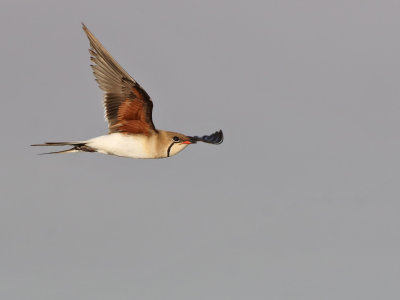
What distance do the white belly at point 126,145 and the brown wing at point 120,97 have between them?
0.25 m

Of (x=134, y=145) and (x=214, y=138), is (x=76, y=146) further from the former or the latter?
(x=214, y=138)

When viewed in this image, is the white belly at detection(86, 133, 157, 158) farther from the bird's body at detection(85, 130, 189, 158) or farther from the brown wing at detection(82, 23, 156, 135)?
the brown wing at detection(82, 23, 156, 135)

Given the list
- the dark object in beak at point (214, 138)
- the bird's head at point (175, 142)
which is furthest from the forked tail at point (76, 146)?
the dark object in beak at point (214, 138)

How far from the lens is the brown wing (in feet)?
62.3

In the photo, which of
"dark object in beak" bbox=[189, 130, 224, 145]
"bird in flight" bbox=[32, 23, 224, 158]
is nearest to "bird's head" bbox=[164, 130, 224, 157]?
"bird in flight" bbox=[32, 23, 224, 158]

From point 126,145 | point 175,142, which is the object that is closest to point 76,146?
point 126,145

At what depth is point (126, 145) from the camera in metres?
20.2

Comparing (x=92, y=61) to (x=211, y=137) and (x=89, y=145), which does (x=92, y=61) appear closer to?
(x=89, y=145)

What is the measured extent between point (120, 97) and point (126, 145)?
128 cm

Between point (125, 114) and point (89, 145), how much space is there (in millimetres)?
1297

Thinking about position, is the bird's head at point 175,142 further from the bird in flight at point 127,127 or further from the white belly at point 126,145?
the white belly at point 126,145

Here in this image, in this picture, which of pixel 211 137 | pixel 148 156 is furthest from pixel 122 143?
pixel 211 137

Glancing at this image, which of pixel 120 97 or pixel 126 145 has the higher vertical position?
pixel 120 97

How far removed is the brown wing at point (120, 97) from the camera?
19.0 m
